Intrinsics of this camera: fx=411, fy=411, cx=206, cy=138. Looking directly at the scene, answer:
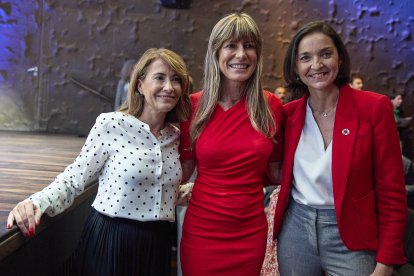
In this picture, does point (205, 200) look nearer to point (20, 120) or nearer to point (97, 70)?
point (97, 70)

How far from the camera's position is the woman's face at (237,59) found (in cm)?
155

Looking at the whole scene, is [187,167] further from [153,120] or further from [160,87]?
[160,87]

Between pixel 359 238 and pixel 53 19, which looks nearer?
pixel 359 238

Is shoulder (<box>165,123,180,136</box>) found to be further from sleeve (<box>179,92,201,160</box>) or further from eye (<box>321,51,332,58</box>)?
eye (<box>321,51,332,58</box>)

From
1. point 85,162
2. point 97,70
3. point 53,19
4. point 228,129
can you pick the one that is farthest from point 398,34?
point 85,162

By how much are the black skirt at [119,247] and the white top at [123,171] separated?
48 millimetres

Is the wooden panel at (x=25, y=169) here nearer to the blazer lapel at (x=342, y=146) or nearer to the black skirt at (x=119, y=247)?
the black skirt at (x=119, y=247)

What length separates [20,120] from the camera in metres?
6.09

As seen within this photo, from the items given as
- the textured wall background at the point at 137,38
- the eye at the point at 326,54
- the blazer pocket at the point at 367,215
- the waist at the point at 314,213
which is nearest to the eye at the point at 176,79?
the eye at the point at 326,54

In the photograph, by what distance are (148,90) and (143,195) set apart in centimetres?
38

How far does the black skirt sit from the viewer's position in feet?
4.75

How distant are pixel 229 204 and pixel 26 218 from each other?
0.68 meters

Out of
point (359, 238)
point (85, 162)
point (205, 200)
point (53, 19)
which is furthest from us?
point (53, 19)

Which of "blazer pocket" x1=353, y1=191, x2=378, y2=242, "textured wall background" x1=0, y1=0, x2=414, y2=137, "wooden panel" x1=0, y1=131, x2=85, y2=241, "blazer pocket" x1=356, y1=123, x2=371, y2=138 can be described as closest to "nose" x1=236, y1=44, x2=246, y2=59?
"blazer pocket" x1=356, y1=123, x2=371, y2=138
